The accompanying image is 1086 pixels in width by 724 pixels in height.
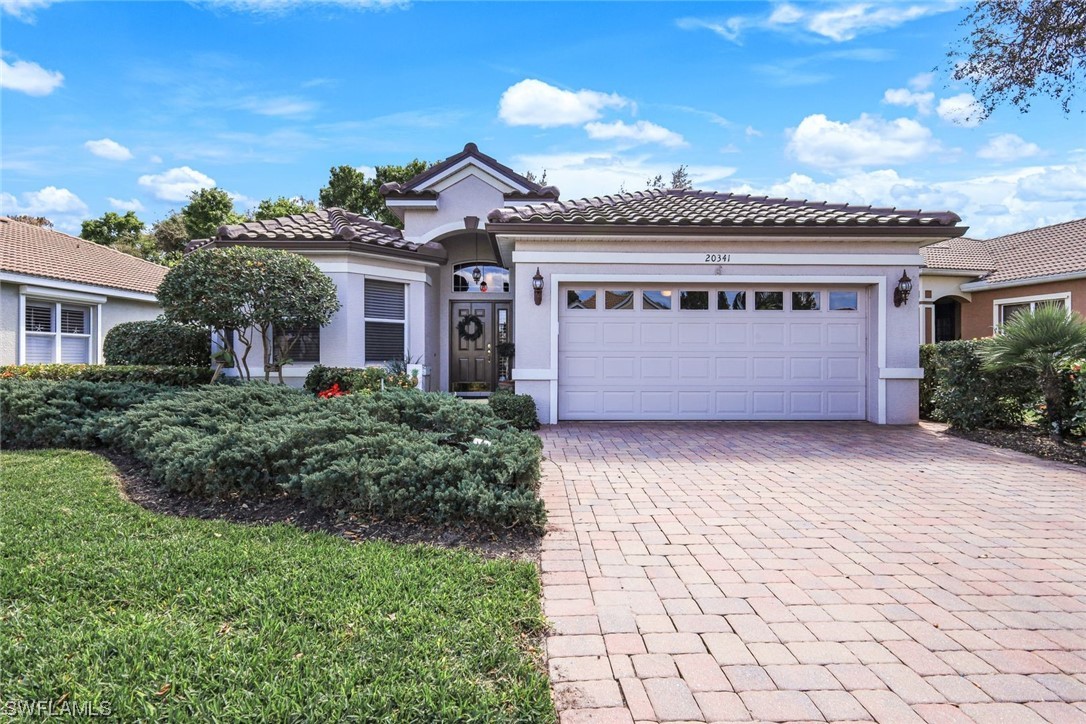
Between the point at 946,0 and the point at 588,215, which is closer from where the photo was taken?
the point at 946,0

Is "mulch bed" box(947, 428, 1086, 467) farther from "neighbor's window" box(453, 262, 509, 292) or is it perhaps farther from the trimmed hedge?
the trimmed hedge

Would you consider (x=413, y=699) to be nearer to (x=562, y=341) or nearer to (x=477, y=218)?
(x=562, y=341)

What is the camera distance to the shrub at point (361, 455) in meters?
4.37

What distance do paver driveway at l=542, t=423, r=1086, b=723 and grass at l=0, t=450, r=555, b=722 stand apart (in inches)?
15.4

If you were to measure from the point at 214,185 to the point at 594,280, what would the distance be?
23090 millimetres

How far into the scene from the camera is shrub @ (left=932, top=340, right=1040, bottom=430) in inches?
340

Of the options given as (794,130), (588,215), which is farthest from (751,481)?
(794,130)

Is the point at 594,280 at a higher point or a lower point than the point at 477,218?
lower

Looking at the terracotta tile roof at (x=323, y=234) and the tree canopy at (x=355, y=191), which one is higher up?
the tree canopy at (x=355, y=191)

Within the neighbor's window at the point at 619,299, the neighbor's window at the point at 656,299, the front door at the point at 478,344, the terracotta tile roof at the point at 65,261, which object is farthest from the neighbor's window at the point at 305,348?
the neighbor's window at the point at 656,299

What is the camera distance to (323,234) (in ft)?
35.7

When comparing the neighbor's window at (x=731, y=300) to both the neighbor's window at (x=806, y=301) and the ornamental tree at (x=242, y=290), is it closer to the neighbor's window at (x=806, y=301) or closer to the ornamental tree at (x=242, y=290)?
the neighbor's window at (x=806, y=301)

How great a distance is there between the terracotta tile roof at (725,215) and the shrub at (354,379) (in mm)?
3300

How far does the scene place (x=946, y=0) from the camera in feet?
26.1
